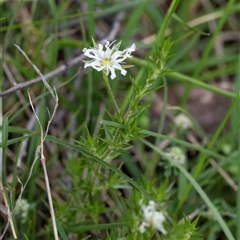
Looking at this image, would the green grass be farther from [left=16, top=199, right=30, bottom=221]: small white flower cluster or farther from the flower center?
the flower center

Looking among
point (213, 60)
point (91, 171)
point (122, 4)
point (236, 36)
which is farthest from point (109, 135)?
point (236, 36)

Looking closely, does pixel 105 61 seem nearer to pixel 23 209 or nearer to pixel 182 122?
pixel 23 209

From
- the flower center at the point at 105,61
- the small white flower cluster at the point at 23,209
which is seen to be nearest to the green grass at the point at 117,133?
the small white flower cluster at the point at 23,209

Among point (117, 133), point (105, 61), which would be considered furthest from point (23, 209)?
point (105, 61)

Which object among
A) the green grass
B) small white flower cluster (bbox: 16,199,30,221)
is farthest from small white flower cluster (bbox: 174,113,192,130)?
small white flower cluster (bbox: 16,199,30,221)

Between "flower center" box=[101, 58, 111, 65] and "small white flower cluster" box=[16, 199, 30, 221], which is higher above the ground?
"flower center" box=[101, 58, 111, 65]

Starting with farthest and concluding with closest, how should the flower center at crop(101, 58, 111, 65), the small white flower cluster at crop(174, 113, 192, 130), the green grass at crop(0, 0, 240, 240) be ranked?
the small white flower cluster at crop(174, 113, 192, 130) < the green grass at crop(0, 0, 240, 240) < the flower center at crop(101, 58, 111, 65)

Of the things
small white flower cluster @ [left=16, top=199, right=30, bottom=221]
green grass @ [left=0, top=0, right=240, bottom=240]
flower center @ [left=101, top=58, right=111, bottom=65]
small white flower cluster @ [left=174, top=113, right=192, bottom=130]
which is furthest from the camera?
small white flower cluster @ [left=174, top=113, right=192, bottom=130]

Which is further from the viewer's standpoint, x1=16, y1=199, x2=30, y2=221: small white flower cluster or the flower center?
x1=16, y1=199, x2=30, y2=221: small white flower cluster
